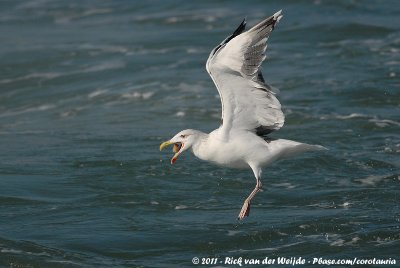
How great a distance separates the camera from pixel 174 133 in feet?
52.8

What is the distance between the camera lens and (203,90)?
1894cm

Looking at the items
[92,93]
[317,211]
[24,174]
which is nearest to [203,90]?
[92,93]

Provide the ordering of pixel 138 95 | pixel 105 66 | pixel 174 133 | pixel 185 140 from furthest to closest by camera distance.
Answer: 1. pixel 105 66
2. pixel 138 95
3. pixel 174 133
4. pixel 185 140

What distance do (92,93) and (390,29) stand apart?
26.4 feet

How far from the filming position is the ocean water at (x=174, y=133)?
10.9 metres

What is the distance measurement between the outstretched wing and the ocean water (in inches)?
55.1

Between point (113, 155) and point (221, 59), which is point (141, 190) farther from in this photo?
point (221, 59)

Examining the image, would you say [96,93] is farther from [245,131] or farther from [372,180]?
[245,131]

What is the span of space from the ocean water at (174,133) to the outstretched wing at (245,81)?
1398mm

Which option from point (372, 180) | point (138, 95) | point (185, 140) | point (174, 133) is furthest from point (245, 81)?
point (138, 95)

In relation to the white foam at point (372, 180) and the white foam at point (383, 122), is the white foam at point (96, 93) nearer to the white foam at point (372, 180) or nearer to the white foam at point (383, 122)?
the white foam at point (383, 122)

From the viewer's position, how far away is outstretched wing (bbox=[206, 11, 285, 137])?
962 centimetres

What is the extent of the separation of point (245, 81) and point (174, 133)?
20.5ft

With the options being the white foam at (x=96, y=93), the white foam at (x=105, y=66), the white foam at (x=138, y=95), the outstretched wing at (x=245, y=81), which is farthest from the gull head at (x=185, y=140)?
the white foam at (x=105, y=66)
